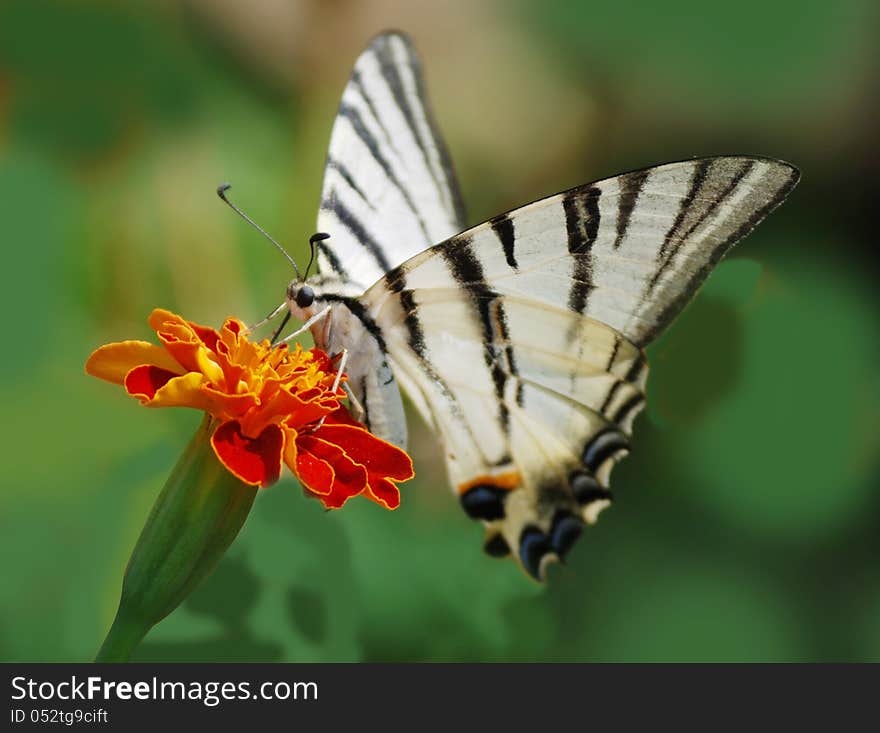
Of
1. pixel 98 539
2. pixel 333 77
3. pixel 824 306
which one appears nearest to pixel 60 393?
pixel 98 539

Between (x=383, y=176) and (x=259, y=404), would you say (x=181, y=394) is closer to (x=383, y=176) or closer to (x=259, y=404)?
(x=259, y=404)

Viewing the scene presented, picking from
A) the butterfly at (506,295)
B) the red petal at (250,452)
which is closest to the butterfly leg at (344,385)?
the butterfly at (506,295)

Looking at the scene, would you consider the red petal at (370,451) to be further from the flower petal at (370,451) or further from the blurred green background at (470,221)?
the blurred green background at (470,221)

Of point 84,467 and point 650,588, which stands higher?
point 84,467

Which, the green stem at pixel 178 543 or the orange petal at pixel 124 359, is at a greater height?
the orange petal at pixel 124 359

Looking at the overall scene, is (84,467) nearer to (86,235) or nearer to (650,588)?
(86,235)

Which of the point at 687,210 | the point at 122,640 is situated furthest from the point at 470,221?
the point at 122,640

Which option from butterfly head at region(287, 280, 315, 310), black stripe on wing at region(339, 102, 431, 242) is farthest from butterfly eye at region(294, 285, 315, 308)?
black stripe on wing at region(339, 102, 431, 242)
